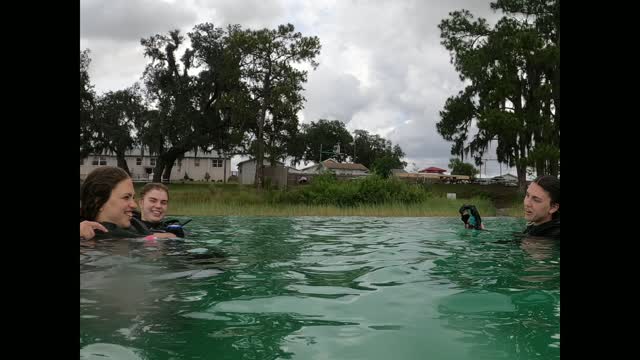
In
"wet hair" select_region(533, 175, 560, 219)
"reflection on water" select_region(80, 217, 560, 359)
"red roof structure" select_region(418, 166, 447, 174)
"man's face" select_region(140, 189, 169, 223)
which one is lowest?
"reflection on water" select_region(80, 217, 560, 359)

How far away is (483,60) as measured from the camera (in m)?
29.2

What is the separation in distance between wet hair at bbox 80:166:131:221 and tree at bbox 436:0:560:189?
24.5m

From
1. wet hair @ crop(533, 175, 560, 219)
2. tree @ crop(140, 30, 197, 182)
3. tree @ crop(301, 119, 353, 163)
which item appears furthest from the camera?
tree @ crop(301, 119, 353, 163)

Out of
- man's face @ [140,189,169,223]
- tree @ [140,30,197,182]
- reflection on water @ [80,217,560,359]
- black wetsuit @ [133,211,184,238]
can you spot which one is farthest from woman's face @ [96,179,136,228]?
tree @ [140,30,197,182]

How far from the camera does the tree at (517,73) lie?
27.5 metres

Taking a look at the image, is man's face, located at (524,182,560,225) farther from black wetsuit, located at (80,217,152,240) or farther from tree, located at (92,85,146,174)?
tree, located at (92,85,146,174)

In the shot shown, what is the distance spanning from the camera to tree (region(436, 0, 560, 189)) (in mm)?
27516

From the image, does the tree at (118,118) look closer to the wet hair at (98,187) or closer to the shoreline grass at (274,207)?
the shoreline grass at (274,207)

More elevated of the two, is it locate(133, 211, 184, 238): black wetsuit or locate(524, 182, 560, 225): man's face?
locate(524, 182, 560, 225): man's face

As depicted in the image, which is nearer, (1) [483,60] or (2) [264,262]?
(2) [264,262]

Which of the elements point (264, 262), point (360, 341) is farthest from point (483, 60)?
point (360, 341)
